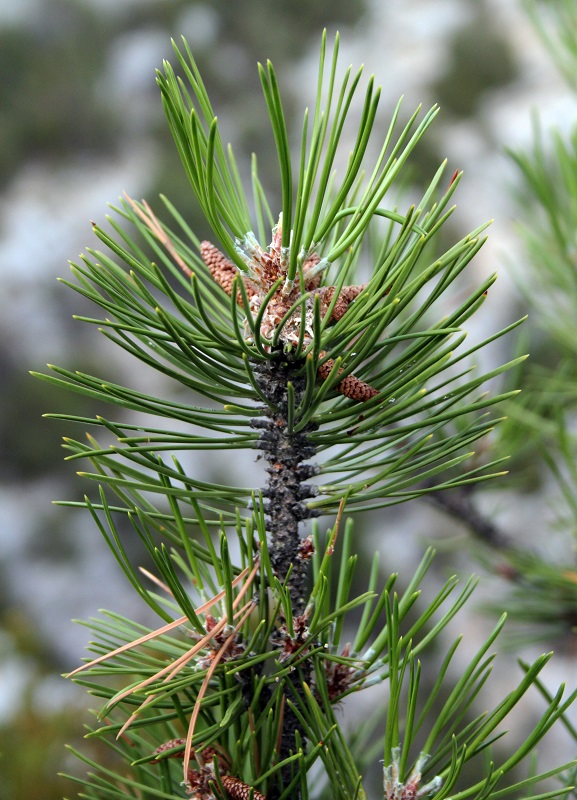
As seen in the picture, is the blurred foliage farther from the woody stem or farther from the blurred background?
the woody stem

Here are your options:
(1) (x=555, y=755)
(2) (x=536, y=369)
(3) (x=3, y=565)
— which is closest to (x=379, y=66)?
(3) (x=3, y=565)

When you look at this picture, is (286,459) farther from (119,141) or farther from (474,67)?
(474,67)

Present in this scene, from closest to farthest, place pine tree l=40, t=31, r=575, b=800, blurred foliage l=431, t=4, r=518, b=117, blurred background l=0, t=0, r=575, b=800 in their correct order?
pine tree l=40, t=31, r=575, b=800, blurred background l=0, t=0, r=575, b=800, blurred foliage l=431, t=4, r=518, b=117

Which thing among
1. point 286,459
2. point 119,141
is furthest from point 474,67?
point 286,459

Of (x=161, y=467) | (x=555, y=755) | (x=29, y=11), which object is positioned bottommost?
(x=555, y=755)

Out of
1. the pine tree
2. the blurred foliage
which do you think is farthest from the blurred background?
the pine tree

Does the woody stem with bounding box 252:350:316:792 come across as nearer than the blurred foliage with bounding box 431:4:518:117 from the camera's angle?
Yes

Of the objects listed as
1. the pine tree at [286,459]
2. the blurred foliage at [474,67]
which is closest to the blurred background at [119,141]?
the blurred foliage at [474,67]

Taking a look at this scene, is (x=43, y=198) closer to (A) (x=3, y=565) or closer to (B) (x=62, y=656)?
(A) (x=3, y=565)

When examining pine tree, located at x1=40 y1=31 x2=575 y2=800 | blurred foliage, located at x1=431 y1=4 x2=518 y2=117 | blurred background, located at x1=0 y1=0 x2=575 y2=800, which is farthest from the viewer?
blurred foliage, located at x1=431 y1=4 x2=518 y2=117
